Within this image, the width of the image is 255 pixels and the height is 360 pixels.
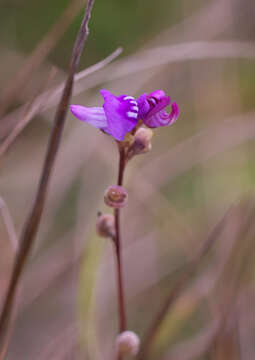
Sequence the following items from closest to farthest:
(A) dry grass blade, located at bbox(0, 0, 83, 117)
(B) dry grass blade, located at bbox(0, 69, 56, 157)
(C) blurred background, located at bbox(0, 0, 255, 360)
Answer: (B) dry grass blade, located at bbox(0, 69, 56, 157), (A) dry grass blade, located at bbox(0, 0, 83, 117), (C) blurred background, located at bbox(0, 0, 255, 360)

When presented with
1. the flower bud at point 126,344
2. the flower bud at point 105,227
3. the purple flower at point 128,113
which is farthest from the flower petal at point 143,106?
the flower bud at point 126,344

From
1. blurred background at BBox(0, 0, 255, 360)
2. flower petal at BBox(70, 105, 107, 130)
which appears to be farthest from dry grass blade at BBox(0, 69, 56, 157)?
flower petal at BBox(70, 105, 107, 130)

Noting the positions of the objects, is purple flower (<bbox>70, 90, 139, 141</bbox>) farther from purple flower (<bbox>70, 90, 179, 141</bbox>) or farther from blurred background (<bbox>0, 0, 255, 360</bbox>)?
blurred background (<bbox>0, 0, 255, 360</bbox>)

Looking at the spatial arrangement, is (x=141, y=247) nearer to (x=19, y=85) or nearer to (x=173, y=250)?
(x=173, y=250)

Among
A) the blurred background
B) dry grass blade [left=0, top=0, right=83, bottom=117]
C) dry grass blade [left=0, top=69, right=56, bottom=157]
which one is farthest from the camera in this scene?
the blurred background

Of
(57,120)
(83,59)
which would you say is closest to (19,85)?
(57,120)

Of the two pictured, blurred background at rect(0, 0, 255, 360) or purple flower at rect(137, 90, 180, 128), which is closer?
purple flower at rect(137, 90, 180, 128)

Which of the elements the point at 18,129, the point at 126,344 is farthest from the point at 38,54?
the point at 126,344
